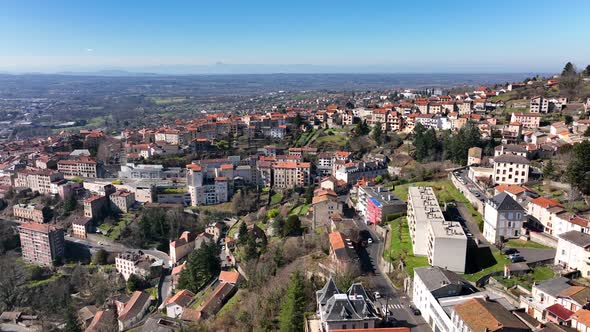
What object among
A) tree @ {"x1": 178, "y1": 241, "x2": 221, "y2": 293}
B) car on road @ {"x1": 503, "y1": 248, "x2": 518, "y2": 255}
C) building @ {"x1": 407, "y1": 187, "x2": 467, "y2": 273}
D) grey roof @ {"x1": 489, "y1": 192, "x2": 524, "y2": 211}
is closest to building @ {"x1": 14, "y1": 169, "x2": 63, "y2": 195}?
tree @ {"x1": 178, "y1": 241, "x2": 221, "y2": 293}

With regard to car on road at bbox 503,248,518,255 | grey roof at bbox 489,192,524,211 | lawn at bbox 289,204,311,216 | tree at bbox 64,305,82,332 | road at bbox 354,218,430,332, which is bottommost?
tree at bbox 64,305,82,332

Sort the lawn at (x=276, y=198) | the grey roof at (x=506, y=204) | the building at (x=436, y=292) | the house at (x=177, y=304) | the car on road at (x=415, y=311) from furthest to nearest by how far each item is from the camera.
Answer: the lawn at (x=276, y=198) < the house at (x=177, y=304) < the grey roof at (x=506, y=204) < the car on road at (x=415, y=311) < the building at (x=436, y=292)

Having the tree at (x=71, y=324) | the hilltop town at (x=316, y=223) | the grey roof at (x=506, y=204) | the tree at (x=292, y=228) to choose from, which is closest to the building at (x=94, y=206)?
the hilltop town at (x=316, y=223)

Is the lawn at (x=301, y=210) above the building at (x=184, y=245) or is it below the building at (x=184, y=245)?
above

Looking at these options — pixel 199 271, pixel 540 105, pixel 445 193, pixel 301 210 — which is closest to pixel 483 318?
pixel 445 193

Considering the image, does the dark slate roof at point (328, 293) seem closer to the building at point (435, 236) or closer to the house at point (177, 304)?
the building at point (435, 236)

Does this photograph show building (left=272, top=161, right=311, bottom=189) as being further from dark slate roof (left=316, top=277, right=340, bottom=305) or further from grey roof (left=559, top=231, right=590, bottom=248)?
grey roof (left=559, top=231, right=590, bottom=248)

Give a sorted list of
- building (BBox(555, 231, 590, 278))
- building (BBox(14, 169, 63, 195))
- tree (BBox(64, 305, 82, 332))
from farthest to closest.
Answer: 1. building (BBox(14, 169, 63, 195))
2. tree (BBox(64, 305, 82, 332))
3. building (BBox(555, 231, 590, 278))

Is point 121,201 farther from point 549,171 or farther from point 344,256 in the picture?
point 549,171
